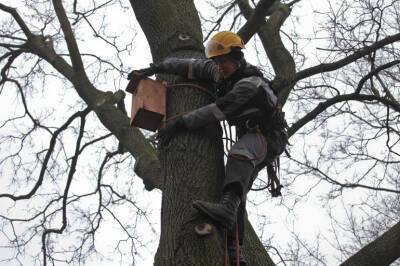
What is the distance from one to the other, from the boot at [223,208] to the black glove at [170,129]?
44cm

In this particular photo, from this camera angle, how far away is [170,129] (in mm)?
2754

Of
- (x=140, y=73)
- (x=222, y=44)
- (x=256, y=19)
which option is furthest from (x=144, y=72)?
(x=256, y=19)

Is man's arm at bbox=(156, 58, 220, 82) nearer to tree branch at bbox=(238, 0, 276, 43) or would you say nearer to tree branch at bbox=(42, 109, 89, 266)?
tree branch at bbox=(238, 0, 276, 43)

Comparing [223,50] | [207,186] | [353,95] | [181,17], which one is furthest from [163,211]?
[353,95]

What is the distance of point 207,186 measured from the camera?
101 inches

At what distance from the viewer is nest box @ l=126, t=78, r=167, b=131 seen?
2975 millimetres

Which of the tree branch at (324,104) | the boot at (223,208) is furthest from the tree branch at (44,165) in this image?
the boot at (223,208)

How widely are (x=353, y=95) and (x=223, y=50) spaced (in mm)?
2409

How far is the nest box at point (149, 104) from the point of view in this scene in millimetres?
2975

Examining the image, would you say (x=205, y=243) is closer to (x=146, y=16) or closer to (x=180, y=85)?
(x=180, y=85)

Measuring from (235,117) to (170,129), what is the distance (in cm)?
37

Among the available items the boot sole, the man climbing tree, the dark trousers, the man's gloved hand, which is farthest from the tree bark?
the man's gloved hand

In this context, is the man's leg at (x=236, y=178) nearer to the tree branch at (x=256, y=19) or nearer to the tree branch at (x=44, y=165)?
the tree branch at (x=256, y=19)

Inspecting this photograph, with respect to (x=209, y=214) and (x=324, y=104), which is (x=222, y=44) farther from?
(x=324, y=104)
